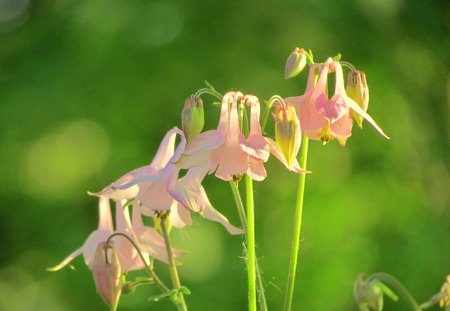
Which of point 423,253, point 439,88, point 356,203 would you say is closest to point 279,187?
point 356,203

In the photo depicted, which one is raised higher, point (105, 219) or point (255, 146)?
point (255, 146)

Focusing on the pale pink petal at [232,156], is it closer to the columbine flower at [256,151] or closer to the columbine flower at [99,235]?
the columbine flower at [256,151]

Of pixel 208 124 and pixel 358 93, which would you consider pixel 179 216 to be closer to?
pixel 358 93

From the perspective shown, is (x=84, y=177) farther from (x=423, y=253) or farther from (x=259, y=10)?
(x=423, y=253)

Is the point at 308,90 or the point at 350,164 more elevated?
the point at 308,90

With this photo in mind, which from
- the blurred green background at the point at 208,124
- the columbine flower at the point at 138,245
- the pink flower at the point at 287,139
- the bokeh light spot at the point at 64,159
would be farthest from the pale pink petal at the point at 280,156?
the bokeh light spot at the point at 64,159

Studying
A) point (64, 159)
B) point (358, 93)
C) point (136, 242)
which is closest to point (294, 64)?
point (358, 93)

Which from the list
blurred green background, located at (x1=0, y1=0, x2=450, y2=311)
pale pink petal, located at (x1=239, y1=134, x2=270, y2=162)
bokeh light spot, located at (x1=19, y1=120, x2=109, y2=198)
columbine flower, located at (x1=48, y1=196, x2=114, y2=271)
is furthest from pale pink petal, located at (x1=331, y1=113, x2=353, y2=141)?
bokeh light spot, located at (x1=19, y1=120, x2=109, y2=198)
